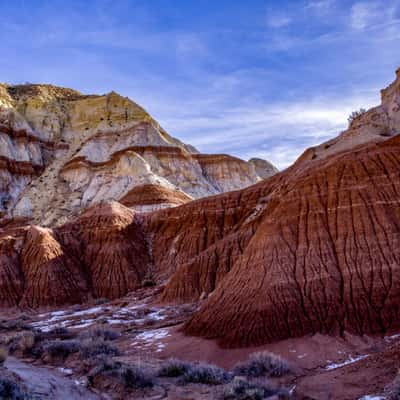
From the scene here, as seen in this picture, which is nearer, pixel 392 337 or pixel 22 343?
pixel 392 337

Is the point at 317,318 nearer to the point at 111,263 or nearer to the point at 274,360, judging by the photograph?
the point at 274,360

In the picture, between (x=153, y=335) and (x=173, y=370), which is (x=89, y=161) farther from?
(x=173, y=370)

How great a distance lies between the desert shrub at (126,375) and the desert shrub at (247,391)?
2.23 metres

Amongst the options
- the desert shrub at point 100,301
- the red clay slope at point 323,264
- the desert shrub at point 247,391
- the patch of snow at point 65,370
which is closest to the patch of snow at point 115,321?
the red clay slope at point 323,264

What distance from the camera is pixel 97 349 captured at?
1666cm

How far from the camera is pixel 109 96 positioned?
290ft

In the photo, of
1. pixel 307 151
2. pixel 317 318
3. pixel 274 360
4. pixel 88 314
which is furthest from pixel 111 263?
pixel 274 360

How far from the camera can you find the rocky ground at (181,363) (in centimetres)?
1079

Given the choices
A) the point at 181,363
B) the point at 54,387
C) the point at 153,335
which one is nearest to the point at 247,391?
the point at 181,363

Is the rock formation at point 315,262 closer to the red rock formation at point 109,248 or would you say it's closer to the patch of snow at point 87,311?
the red rock formation at point 109,248

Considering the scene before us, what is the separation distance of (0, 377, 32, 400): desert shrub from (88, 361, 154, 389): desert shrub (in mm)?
2834

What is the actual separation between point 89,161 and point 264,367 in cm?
6341

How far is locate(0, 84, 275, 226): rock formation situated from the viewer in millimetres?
65875

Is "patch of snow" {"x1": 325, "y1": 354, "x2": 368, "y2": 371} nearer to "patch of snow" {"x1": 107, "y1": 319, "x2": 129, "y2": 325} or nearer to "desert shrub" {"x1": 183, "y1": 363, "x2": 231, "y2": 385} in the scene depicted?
"desert shrub" {"x1": 183, "y1": 363, "x2": 231, "y2": 385}
